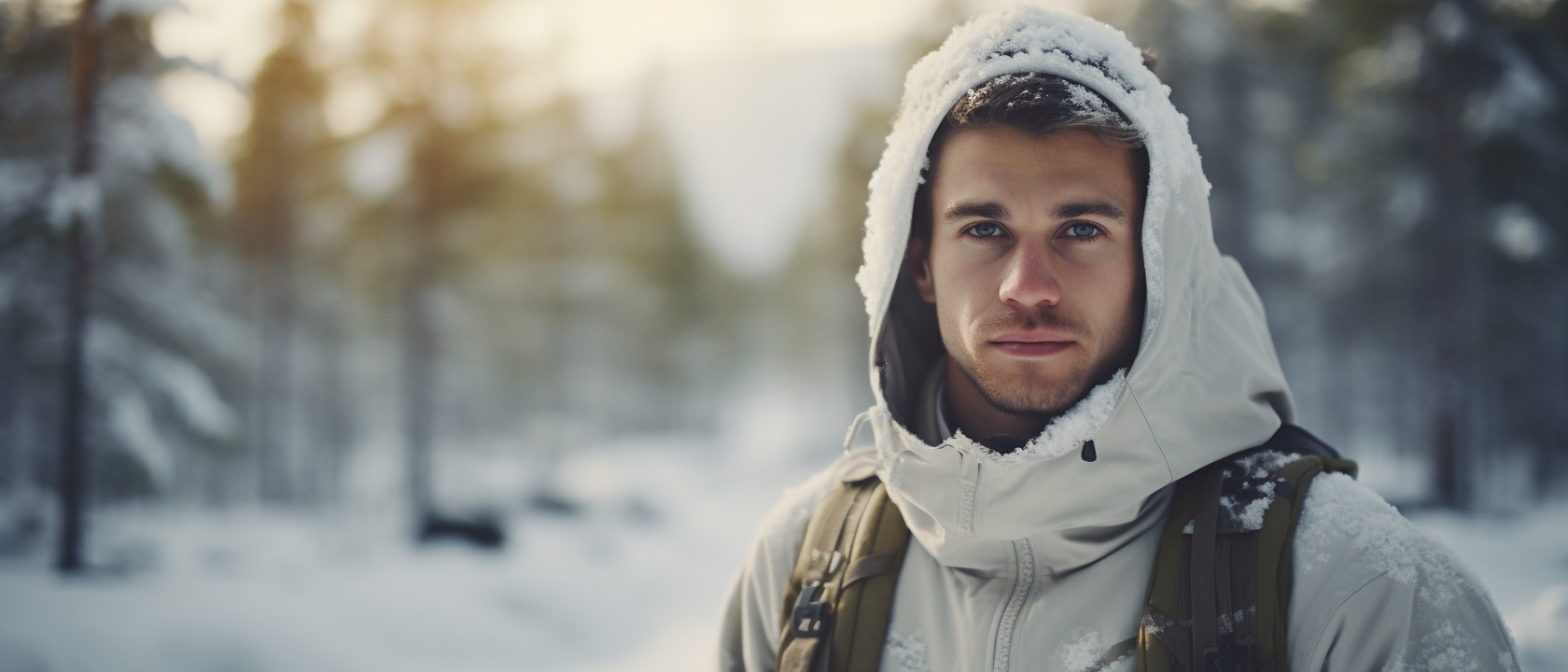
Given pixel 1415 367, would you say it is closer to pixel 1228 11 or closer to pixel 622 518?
pixel 1228 11

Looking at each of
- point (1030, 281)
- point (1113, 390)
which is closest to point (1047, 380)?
point (1113, 390)

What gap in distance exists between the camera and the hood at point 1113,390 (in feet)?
5.78

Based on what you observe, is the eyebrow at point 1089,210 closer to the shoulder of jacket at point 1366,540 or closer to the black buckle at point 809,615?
the shoulder of jacket at point 1366,540

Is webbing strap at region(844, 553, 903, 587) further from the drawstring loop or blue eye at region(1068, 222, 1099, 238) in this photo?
blue eye at region(1068, 222, 1099, 238)

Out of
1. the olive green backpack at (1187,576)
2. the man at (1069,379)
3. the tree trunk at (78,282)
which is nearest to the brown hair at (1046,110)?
the man at (1069,379)

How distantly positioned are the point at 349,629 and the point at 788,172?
154 metres

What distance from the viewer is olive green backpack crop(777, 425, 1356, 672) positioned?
1535mm

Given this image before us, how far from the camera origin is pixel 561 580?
11.7 m

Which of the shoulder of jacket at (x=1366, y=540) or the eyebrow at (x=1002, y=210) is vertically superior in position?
the eyebrow at (x=1002, y=210)

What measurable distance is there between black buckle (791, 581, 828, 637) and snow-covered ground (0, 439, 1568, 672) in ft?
20.5

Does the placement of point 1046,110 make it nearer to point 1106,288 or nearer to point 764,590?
point 1106,288

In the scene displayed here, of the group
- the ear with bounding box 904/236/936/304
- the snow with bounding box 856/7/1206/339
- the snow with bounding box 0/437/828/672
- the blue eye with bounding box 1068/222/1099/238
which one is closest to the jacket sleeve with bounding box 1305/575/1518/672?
the snow with bounding box 856/7/1206/339

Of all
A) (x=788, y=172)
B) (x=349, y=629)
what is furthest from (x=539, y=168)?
(x=788, y=172)

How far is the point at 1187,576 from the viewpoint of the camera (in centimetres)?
162
